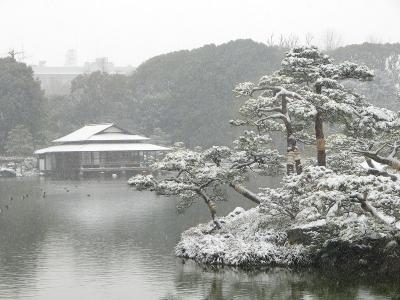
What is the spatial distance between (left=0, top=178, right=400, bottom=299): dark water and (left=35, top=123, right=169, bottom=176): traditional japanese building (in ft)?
109

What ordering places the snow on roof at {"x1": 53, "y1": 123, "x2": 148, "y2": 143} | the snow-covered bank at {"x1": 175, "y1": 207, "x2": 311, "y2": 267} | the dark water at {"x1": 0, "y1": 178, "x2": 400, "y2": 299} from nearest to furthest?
the dark water at {"x1": 0, "y1": 178, "x2": 400, "y2": 299} < the snow-covered bank at {"x1": 175, "y1": 207, "x2": 311, "y2": 267} < the snow on roof at {"x1": 53, "y1": 123, "x2": 148, "y2": 143}

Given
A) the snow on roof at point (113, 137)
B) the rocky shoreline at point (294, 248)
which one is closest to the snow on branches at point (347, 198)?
the rocky shoreline at point (294, 248)

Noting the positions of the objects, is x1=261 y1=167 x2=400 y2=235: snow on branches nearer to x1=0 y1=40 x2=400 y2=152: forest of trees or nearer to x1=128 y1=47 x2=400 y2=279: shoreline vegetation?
x1=128 y1=47 x2=400 y2=279: shoreline vegetation

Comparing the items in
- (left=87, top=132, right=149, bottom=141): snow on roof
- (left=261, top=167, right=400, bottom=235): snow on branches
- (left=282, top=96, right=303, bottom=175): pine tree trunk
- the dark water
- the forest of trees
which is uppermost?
the forest of trees

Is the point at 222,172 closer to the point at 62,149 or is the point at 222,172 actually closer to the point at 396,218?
the point at 396,218

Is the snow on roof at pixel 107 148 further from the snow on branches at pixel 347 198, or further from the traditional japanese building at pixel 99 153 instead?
the snow on branches at pixel 347 198

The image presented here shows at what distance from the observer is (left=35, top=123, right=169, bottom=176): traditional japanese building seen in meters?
69.3

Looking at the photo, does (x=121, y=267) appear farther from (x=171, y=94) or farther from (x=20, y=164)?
(x=171, y=94)

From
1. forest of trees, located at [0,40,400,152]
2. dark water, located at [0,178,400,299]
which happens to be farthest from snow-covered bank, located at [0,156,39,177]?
dark water, located at [0,178,400,299]

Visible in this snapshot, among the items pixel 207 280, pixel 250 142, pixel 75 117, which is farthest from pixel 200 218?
pixel 75 117

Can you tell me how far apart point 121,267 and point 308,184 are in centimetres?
664

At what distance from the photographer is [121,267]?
2064 centimetres

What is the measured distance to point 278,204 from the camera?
21766 mm

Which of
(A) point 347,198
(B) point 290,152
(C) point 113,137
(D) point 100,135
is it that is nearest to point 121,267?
(B) point 290,152
